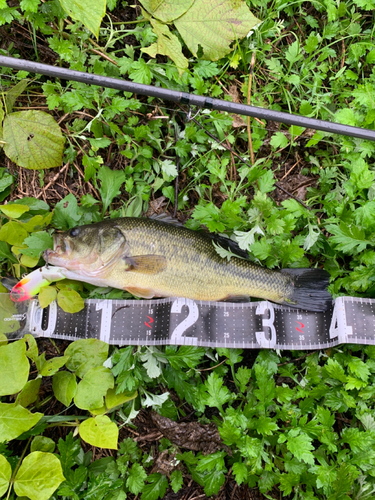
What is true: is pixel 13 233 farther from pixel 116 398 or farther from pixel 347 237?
pixel 347 237

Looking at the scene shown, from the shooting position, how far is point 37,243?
348 centimetres

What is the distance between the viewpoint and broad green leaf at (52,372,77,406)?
10.9ft

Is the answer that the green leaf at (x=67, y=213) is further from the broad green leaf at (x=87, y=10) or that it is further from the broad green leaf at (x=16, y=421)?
the broad green leaf at (x=16, y=421)

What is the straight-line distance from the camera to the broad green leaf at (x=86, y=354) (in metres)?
3.46

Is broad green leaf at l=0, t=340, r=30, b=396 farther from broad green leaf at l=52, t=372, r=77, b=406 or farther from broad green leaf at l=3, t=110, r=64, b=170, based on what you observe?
broad green leaf at l=3, t=110, r=64, b=170

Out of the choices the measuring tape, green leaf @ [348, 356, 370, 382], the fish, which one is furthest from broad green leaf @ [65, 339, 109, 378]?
green leaf @ [348, 356, 370, 382]

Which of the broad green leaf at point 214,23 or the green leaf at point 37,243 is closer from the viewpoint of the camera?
the green leaf at point 37,243

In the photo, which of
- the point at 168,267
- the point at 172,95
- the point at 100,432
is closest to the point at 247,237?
the point at 168,267

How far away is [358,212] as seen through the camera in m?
3.61

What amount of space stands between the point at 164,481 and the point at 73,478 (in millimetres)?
836

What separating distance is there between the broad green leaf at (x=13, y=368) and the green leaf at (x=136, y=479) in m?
1.35

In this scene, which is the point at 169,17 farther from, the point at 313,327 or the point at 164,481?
the point at 164,481

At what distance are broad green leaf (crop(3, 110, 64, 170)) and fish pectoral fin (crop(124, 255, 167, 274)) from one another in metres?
1.38

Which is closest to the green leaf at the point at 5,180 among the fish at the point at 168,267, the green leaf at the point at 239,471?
the fish at the point at 168,267
